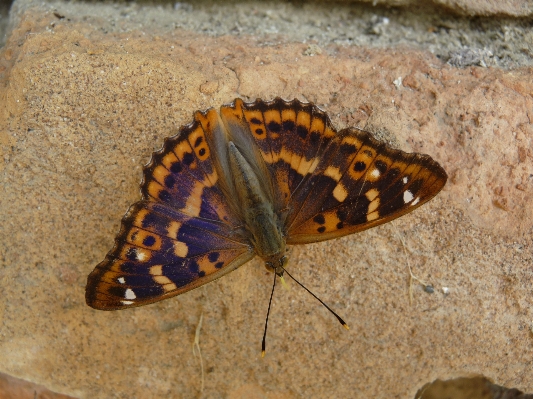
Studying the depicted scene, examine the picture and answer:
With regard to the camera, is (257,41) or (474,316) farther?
(257,41)

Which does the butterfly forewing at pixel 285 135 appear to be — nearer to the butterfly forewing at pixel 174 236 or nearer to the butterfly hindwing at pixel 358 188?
the butterfly hindwing at pixel 358 188

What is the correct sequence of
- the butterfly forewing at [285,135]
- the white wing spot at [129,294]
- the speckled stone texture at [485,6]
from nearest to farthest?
the white wing spot at [129,294] → the butterfly forewing at [285,135] → the speckled stone texture at [485,6]

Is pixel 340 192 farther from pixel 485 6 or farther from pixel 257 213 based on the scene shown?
pixel 485 6

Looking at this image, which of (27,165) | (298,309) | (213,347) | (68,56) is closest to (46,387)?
(213,347)

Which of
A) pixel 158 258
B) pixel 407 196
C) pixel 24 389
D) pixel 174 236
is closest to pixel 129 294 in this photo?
pixel 158 258

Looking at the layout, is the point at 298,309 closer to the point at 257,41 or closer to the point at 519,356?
the point at 519,356

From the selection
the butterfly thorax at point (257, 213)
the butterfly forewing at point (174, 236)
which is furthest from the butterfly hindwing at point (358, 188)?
the butterfly forewing at point (174, 236)

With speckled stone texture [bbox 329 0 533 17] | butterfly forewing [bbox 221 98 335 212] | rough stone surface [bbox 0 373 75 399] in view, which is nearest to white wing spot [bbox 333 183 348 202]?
butterfly forewing [bbox 221 98 335 212]
